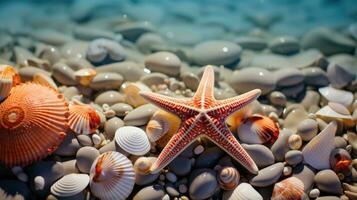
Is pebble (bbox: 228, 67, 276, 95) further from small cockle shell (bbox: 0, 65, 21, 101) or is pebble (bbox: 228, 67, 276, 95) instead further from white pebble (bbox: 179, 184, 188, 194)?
small cockle shell (bbox: 0, 65, 21, 101)

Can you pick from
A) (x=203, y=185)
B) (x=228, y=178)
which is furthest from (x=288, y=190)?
(x=203, y=185)

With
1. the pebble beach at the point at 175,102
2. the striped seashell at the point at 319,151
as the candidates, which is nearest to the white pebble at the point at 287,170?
the pebble beach at the point at 175,102

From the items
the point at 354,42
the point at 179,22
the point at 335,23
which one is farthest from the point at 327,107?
the point at 179,22

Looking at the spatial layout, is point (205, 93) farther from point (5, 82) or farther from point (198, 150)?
point (5, 82)

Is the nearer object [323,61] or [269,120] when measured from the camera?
[269,120]

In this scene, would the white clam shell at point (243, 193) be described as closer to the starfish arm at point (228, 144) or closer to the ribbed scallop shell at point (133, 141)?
the starfish arm at point (228, 144)

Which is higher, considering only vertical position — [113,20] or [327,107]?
[113,20]

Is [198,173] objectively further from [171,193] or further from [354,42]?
[354,42]
